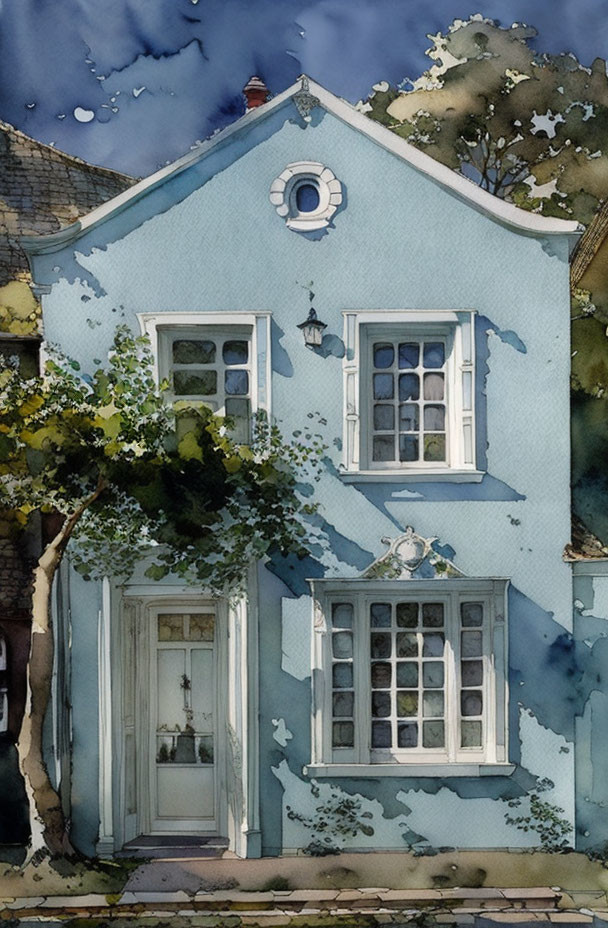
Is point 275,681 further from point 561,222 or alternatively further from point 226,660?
point 561,222

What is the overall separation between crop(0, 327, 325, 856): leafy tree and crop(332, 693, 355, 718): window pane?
3.29 feet

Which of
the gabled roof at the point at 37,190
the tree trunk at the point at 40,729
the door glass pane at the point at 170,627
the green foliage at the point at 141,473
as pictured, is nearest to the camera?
the green foliage at the point at 141,473

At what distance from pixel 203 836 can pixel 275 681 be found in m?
1.16

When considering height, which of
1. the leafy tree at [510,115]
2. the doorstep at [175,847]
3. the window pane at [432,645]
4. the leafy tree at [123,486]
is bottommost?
the doorstep at [175,847]

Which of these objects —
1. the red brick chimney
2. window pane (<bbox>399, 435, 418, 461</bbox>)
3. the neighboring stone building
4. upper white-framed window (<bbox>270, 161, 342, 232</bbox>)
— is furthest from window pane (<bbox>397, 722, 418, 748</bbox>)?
the red brick chimney

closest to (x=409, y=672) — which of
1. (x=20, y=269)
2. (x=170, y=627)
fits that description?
(x=170, y=627)

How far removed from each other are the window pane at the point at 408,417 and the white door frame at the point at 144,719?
4.46 feet

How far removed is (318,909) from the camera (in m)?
6.51

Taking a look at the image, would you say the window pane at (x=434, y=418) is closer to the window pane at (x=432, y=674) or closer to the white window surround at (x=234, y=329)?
the white window surround at (x=234, y=329)

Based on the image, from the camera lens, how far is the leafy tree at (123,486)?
6.62 metres

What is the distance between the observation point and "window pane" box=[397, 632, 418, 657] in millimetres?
7117

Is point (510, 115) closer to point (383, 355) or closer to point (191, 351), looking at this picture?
point (383, 355)

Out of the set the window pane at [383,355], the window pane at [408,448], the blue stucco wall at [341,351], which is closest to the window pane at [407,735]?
the blue stucco wall at [341,351]

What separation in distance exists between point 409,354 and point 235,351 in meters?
1.14
